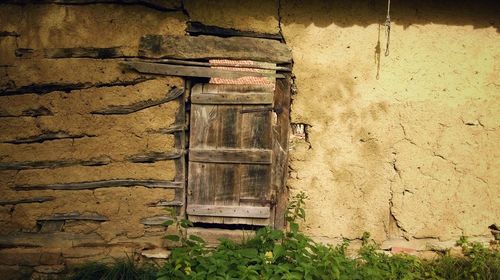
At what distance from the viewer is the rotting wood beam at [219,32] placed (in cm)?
318

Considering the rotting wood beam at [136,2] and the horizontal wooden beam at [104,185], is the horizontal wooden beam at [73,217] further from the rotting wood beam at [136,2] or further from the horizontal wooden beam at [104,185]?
the rotting wood beam at [136,2]

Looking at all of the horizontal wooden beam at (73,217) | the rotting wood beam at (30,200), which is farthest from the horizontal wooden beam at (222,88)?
the rotting wood beam at (30,200)

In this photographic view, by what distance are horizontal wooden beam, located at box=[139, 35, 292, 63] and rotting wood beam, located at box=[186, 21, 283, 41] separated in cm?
4

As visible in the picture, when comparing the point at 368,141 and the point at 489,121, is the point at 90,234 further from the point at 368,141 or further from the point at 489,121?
the point at 489,121

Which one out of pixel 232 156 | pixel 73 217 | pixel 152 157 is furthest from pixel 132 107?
pixel 73 217

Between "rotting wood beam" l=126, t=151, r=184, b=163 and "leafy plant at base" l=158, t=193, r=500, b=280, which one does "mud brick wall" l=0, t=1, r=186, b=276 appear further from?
"leafy plant at base" l=158, t=193, r=500, b=280

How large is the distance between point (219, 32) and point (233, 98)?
641mm

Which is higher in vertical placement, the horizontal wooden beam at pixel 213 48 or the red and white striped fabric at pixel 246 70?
the horizontal wooden beam at pixel 213 48

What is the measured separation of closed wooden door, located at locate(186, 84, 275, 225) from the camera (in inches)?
128

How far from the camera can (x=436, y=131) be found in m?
3.29

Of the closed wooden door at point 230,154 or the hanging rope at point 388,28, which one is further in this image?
the closed wooden door at point 230,154

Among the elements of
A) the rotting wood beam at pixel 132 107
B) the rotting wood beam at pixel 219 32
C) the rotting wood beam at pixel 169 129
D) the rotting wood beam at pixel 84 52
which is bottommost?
the rotting wood beam at pixel 169 129

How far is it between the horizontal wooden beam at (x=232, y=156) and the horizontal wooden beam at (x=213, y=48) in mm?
892

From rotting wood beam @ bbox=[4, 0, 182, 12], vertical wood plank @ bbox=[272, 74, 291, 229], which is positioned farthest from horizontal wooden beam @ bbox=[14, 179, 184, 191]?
rotting wood beam @ bbox=[4, 0, 182, 12]
